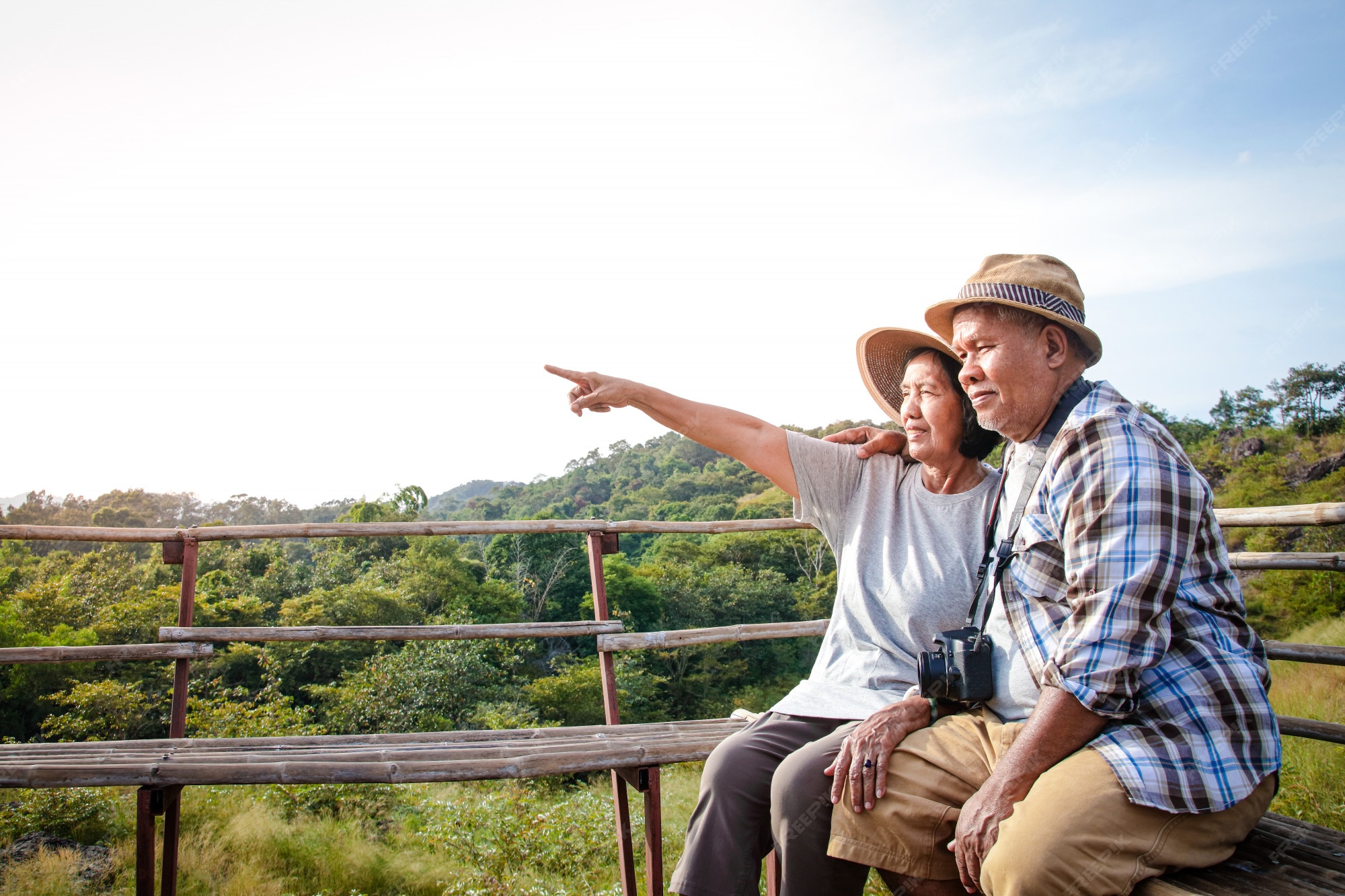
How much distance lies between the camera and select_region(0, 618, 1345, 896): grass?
3.95 metres

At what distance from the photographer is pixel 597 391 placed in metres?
1.93

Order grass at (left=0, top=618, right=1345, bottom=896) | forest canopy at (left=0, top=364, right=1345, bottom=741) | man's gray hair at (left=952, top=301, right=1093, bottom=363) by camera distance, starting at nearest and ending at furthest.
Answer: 1. man's gray hair at (left=952, top=301, right=1093, bottom=363)
2. grass at (left=0, top=618, right=1345, bottom=896)
3. forest canopy at (left=0, top=364, right=1345, bottom=741)

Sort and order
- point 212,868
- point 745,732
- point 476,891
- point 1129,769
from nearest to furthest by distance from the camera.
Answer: point 1129,769 < point 745,732 < point 476,891 < point 212,868

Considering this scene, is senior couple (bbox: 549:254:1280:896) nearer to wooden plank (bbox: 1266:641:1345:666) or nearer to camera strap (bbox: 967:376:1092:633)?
camera strap (bbox: 967:376:1092:633)

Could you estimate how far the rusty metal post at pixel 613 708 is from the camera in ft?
8.68

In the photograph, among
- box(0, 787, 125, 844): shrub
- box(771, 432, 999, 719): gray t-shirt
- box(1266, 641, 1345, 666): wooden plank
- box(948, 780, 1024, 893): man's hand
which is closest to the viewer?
box(948, 780, 1024, 893): man's hand

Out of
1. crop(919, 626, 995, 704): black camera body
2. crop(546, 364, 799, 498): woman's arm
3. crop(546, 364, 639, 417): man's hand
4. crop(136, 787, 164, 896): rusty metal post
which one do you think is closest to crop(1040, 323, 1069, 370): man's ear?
crop(919, 626, 995, 704): black camera body

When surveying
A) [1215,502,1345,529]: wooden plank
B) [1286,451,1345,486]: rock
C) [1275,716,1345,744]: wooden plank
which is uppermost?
[1286,451,1345,486]: rock

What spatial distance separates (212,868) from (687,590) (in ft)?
56.0

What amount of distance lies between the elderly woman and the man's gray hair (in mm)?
320

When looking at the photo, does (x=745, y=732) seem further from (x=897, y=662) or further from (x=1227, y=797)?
(x=1227, y=797)

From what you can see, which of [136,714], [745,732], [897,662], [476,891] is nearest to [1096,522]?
[897,662]

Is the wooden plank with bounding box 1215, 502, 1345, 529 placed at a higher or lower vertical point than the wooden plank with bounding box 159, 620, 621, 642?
higher

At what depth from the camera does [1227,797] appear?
1.12m
